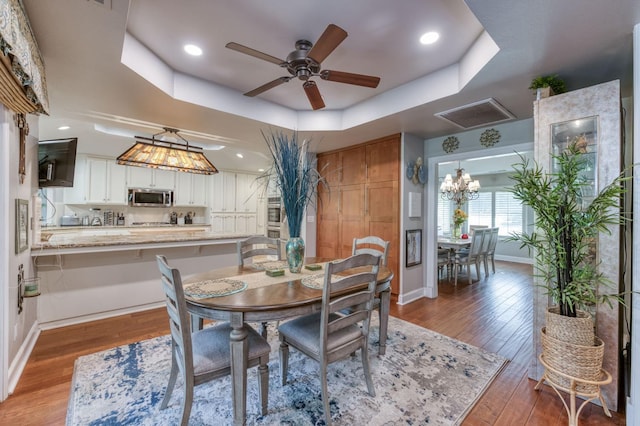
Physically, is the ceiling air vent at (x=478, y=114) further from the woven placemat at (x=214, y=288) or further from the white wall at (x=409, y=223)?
the woven placemat at (x=214, y=288)

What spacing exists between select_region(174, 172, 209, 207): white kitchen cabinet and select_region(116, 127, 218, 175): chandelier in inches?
123

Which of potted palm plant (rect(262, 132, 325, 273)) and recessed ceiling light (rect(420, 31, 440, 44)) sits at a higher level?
recessed ceiling light (rect(420, 31, 440, 44))

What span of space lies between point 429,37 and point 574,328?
7.30 ft

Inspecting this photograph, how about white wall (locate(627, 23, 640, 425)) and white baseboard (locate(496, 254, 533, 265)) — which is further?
white baseboard (locate(496, 254, 533, 265))

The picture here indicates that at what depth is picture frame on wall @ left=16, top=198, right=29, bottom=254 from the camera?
208 centimetres

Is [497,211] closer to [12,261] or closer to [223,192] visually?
[223,192]

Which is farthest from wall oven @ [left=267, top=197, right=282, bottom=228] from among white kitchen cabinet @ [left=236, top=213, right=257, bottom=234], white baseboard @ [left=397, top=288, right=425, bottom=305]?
white baseboard @ [left=397, top=288, right=425, bottom=305]

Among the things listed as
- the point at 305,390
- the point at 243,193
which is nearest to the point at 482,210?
the point at 243,193

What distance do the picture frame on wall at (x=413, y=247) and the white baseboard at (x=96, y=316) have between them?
3318 millimetres

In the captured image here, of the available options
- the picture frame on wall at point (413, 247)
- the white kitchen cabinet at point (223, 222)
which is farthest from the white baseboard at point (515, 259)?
the white kitchen cabinet at point (223, 222)

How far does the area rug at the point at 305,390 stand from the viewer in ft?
5.47

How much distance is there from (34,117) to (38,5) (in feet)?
4.76

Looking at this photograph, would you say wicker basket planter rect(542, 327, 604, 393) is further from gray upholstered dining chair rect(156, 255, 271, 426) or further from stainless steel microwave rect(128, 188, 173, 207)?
stainless steel microwave rect(128, 188, 173, 207)

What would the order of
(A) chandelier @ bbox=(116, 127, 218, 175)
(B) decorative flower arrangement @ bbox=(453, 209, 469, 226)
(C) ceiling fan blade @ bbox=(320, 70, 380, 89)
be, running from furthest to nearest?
(B) decorative flower arrangement @ bbox=(453, 209, 469, 226), (A) chandelier @ bbox=(116, 127, 218, 175), (C) ceiling fan blade @ bbox=(320, 70, 380, 89)
